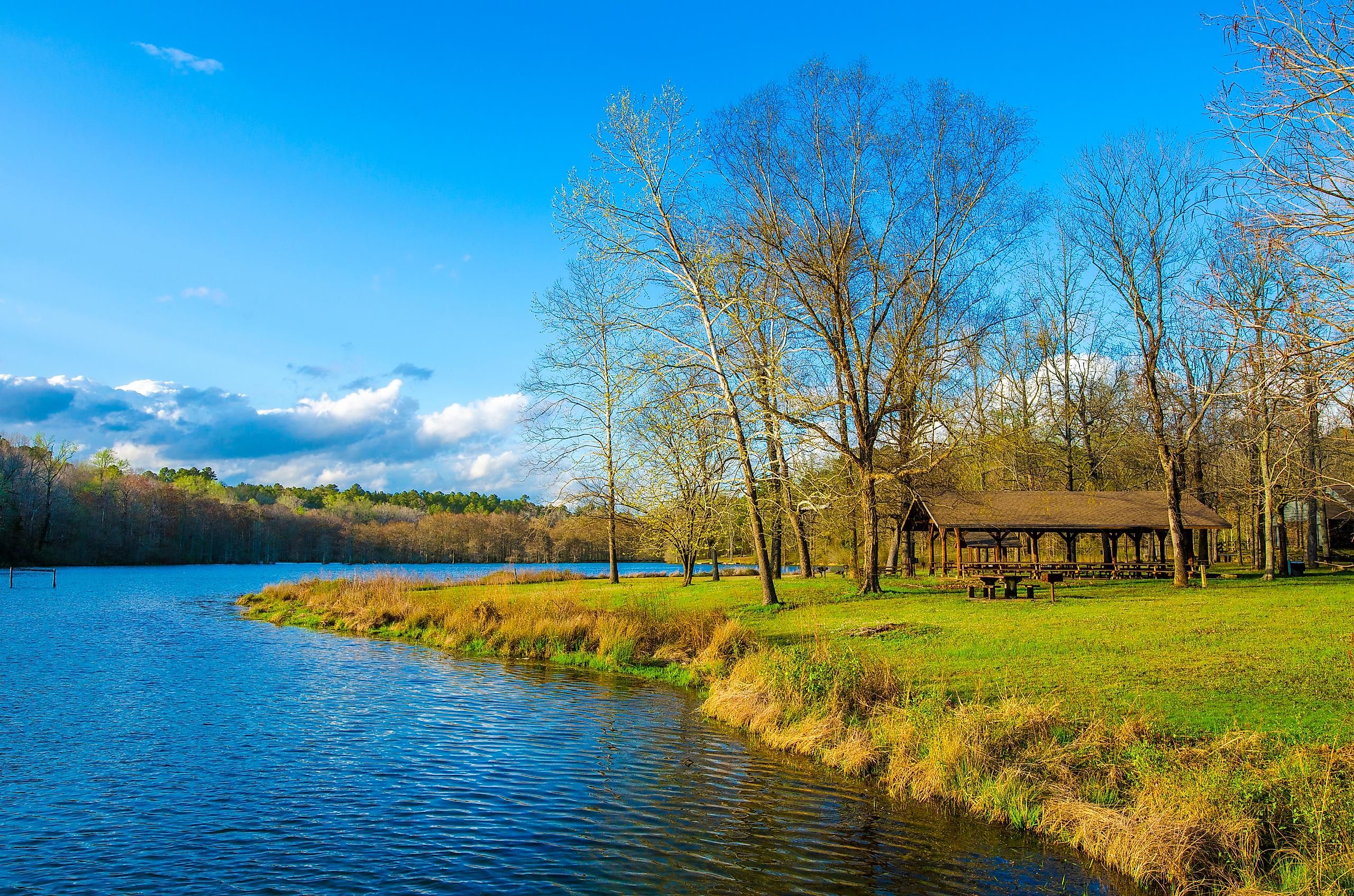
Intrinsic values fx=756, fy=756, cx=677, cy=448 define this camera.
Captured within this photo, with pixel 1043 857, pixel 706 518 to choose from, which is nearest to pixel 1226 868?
pixel 1043 857

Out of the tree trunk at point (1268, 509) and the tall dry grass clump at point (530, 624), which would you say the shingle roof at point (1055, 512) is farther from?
the tall dry grass clump at point (530, 624)

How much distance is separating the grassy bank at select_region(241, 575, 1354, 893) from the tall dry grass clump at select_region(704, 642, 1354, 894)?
0.08 feet

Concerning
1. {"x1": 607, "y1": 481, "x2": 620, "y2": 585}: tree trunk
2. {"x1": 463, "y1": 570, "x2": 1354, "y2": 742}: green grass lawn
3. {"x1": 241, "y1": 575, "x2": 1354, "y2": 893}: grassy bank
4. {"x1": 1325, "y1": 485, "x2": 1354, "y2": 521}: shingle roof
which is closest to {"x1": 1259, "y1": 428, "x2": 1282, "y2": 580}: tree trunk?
{"x1": 463, "y1": 570, "x2": 1354, "y2": 742}: green grass lawn

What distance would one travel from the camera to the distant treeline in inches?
2842

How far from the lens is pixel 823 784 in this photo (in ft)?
32.0

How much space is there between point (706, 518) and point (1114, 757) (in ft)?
68.6

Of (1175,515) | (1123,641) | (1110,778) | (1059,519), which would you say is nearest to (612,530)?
(1059,519)

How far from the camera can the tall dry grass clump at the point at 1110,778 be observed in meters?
6.51

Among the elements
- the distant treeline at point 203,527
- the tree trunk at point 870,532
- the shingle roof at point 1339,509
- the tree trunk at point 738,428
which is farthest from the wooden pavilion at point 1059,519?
the distant treeline at point 203,527

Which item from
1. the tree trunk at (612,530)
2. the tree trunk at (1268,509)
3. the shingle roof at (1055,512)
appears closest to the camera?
the tree trunk at (1268,509)

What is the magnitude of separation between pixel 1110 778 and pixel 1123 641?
8.98m

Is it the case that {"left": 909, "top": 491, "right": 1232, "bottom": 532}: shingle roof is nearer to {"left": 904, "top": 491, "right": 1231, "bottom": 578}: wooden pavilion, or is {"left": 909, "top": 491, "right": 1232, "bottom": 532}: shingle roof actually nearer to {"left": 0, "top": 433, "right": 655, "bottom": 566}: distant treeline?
{"left": 904, "top": 491, "right": 1231, "bottom": 578}: wooden pavilion

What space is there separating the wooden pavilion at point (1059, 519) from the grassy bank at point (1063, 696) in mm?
7014

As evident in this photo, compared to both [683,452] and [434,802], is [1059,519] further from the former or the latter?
[434,802]
